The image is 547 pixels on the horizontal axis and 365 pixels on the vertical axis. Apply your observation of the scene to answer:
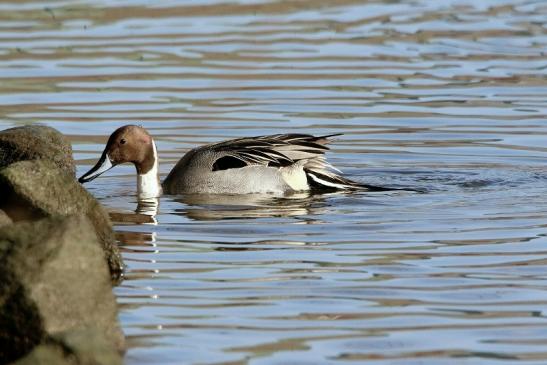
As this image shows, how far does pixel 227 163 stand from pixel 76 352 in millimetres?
5754

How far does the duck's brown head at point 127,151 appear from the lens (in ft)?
38.4

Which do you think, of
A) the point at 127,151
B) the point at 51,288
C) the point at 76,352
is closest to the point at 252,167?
the point at 127,151

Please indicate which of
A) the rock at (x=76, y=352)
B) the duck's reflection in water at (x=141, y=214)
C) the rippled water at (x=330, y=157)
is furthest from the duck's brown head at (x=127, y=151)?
the rock at (x=76, y=352)

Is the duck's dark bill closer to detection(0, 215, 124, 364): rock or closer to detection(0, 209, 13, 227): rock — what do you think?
detection(0, 209, 13, 227): rock

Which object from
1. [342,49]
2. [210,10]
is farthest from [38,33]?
[342,49]

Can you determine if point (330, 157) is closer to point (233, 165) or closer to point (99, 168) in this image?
point (233, 165)

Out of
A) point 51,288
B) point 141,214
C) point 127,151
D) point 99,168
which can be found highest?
point 51,288

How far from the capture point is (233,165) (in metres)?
11.7

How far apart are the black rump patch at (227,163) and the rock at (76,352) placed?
18.3ft

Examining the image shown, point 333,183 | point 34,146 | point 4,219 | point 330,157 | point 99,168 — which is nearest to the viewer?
point 4,219

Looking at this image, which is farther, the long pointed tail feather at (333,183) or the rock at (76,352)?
the long pointed tail feather at (333,183)

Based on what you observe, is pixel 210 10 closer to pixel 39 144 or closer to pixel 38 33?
pixel 38 33

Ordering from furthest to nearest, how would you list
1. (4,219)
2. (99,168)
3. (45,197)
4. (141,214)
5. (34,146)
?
(99,168) < (34,146) < (141,214) < (45,197) < (4,219)

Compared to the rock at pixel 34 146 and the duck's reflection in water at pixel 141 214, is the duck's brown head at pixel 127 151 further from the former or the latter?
the duck's reflection in water at pixel 141 214
